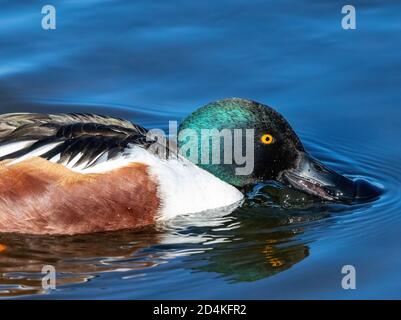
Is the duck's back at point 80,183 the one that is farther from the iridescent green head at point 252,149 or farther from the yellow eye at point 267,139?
the yellow eye at point 267,139

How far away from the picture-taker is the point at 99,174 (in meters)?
6.93

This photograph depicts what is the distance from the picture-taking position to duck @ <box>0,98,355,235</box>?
22.6 feet

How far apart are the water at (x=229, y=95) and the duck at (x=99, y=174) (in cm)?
13

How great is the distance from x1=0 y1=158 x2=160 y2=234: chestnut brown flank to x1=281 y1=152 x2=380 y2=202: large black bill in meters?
1.27

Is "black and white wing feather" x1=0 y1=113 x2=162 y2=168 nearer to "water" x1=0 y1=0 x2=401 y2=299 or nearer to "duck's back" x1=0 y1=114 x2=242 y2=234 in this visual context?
"duck's back" x1=0 y1=114 x2=242 y2=234

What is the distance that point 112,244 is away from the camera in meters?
6.86

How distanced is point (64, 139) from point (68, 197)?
44cm

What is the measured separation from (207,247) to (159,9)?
454 centimetres

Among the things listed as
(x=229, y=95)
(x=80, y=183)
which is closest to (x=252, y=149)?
(x=80, y=183)

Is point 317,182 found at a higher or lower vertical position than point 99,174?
lower

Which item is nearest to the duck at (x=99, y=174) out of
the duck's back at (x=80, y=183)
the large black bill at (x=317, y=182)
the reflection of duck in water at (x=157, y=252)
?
the duck's back at (x=80, y=183)

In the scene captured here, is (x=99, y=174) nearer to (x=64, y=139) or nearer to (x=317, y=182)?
(x=64, y=139)

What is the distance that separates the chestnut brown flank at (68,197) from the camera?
22.6 ft
